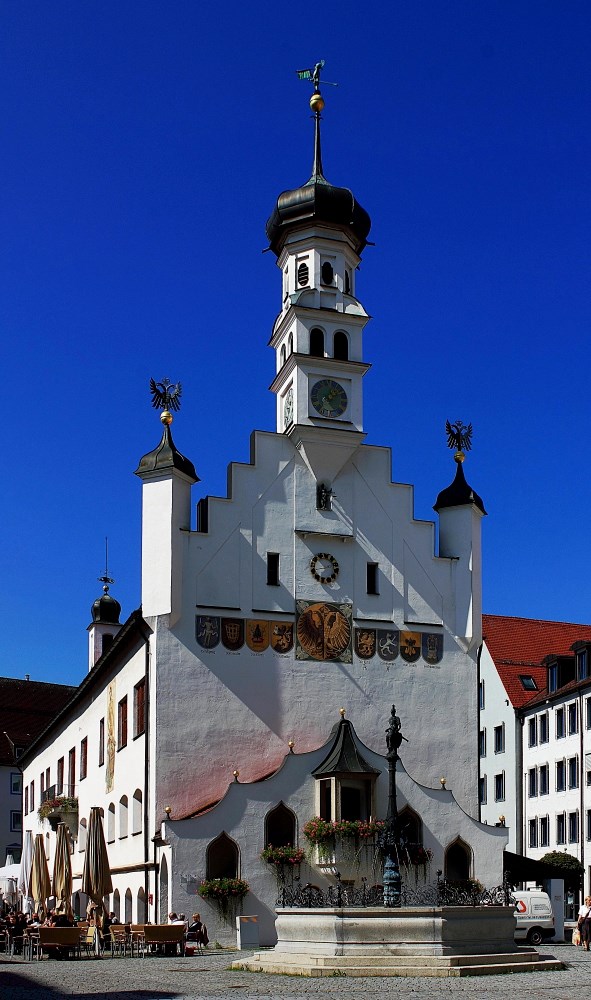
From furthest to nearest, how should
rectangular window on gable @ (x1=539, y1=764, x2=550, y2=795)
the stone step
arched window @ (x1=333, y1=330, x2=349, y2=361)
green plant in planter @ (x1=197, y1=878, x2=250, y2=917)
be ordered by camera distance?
rectangular window on gable @ (x1=539, y1=764, x2=550, y2=795) < arched window @ (x1=333, y1=330, x2=349, y2=361) < green plant in planter @ (x1=197, y1=878, x2=250, y2=917) < the stone step

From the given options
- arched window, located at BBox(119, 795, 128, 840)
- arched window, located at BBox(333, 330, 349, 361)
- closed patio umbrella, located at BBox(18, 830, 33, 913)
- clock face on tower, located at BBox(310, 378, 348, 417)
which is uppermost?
arched window, located at BBox(333, 330, 349, 361)

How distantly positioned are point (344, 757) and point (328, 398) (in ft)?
35.5

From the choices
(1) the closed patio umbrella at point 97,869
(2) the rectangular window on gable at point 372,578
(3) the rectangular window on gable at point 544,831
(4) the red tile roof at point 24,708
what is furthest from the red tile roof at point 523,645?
(4) the red tile roof at point 24,708

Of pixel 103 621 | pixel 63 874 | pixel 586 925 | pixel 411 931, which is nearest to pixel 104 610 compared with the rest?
pixel 103 621

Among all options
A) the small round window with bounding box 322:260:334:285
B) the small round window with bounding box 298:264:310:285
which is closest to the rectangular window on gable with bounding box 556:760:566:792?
the small round window with bounding box 322:260:334:285

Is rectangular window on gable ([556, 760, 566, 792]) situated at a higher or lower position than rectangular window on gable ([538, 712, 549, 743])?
lower

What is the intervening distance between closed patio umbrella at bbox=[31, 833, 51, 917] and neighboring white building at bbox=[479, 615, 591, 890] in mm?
16322

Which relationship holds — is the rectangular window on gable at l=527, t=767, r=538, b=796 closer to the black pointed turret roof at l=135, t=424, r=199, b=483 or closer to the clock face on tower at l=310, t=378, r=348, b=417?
the clock face on tower at l=310, t=378, r=348, b=417

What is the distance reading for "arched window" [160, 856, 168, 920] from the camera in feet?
104

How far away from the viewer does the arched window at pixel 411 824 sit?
112ft

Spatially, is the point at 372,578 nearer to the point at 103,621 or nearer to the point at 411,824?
the point at 411,824

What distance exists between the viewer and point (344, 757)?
33.4 metres

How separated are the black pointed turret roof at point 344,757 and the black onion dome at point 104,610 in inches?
1443

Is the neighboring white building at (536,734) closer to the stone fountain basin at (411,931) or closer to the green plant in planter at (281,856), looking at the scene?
the green plant in planter at (281,856)
